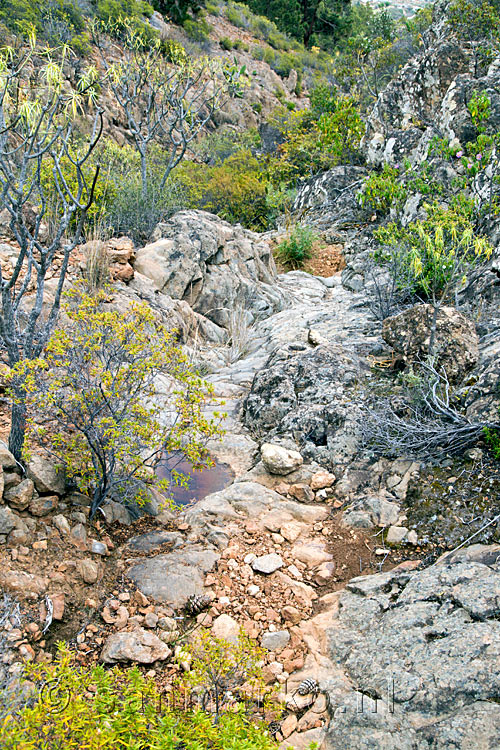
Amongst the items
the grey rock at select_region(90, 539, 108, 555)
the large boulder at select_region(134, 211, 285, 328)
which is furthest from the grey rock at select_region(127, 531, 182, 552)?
the large boulder at select_region(134, 211, 285, 328)

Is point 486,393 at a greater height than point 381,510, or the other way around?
point 486,393

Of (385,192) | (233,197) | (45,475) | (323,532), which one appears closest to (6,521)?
(45,475)

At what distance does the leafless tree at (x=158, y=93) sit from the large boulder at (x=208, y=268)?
4.70 ft

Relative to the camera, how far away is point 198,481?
433 cm

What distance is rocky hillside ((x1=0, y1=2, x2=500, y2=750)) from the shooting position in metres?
2.28

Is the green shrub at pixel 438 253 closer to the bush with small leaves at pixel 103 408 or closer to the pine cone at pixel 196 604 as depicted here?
the bush with small leaves at pixel 103 408

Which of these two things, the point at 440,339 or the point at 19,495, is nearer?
the point at 19,495

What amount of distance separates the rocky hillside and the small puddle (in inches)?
1.1

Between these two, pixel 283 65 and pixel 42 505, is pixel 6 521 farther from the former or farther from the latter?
pixel 283 65

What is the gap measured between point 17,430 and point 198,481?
1539 mm

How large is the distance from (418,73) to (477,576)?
38.9 ft

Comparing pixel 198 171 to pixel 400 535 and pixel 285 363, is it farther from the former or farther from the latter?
pixel 400 535

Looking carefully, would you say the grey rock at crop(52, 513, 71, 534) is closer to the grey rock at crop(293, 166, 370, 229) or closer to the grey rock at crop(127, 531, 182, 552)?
the grey rock at crop(127, 531, 182, 552)

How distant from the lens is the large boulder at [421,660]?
199 cm
